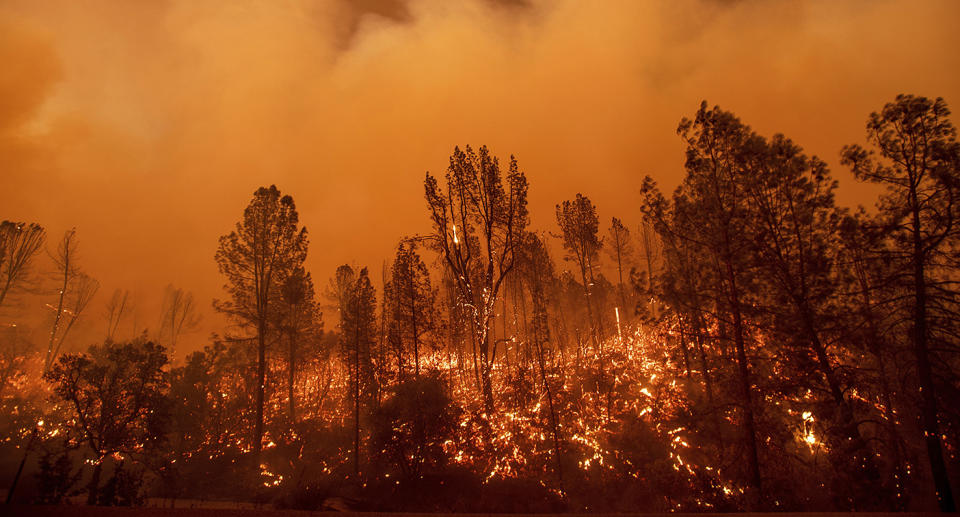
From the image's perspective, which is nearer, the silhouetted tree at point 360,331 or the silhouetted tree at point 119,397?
the silhouetted tree at point 119,397

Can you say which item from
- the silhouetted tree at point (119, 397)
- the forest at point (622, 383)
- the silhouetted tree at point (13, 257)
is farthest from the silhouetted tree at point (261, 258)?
the silhouetted tree at point (13, 257)

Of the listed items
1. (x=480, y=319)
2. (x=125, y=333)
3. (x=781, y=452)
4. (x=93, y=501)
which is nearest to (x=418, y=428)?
(x=480, y=319)

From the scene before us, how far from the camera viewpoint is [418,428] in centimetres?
2084

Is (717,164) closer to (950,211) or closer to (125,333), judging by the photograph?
(950,211)

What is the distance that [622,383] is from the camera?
83.4ft

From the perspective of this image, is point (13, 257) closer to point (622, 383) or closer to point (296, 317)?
point (296, 317)

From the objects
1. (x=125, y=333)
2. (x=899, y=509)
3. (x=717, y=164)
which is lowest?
(x=899, y=509)

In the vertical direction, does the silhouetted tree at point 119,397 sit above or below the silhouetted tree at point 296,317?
below

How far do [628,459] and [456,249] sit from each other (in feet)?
45.7

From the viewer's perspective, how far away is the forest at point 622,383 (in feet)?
42.8

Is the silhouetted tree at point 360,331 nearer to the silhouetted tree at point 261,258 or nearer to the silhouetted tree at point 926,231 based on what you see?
the silhouetted tree at point 261,258

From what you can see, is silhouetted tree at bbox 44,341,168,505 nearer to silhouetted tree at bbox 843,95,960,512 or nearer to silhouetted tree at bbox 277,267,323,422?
silhouetted tree at bbox 277,267,323,422

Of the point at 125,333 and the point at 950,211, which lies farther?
the point at 125,333

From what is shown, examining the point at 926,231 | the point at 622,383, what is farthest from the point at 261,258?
the point at 926,231
